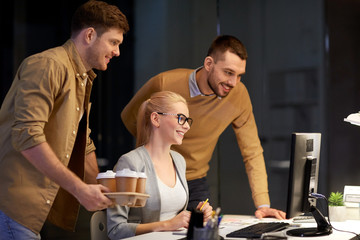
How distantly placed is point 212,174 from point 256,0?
152 cm

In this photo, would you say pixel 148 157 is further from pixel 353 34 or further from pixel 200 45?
pixel 353 34

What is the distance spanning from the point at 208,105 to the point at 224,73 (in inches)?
9.8

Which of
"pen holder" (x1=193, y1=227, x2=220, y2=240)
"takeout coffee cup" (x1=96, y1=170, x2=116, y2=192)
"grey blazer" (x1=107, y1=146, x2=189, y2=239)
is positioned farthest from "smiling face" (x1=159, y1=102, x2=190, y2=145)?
"pen holder" (x1=193, y1=227, x2=220, y2=240)

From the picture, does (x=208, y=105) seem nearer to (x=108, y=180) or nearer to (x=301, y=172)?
(x=301, y=172)

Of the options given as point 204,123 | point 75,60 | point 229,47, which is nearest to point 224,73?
point 229,47

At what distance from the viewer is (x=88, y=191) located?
84.6 inches

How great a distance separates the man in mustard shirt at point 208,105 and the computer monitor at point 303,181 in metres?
0.88

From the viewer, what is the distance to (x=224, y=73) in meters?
3.55

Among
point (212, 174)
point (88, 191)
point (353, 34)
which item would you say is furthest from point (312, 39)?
point (88, 191)

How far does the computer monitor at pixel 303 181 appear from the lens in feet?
8.25

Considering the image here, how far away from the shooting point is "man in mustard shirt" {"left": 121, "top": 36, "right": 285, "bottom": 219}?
11.7 ft

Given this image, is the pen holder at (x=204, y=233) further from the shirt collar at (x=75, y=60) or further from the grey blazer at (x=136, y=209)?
the shirt collar at (x=75, y=60)

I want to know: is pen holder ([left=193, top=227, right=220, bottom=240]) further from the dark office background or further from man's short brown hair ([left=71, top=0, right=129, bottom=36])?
the dark office background

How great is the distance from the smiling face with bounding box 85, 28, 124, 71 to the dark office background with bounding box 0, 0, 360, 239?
1915 mm
